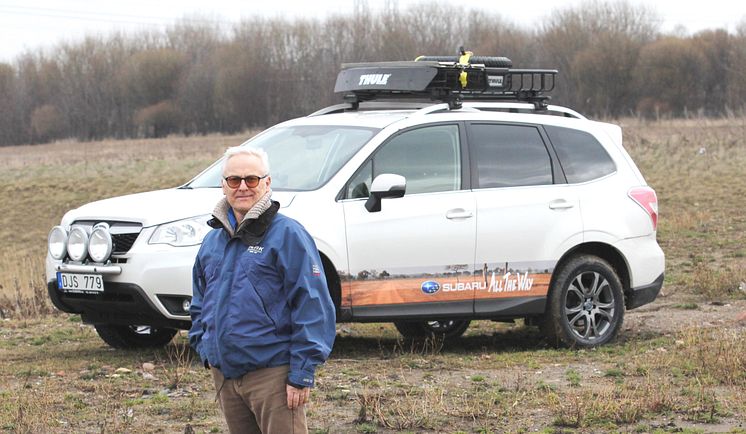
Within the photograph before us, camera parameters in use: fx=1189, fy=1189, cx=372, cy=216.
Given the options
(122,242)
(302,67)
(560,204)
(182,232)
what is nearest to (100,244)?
(122,242)

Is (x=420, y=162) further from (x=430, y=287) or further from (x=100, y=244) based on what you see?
(x=100, y=244)

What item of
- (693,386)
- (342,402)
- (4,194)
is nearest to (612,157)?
(693,386)

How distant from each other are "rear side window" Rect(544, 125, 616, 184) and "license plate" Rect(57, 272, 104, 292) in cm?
360

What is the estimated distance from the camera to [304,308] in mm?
4145

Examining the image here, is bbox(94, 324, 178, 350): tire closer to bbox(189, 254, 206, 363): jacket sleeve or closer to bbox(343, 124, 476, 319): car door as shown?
bbox(343, 124, 476, 319): car door

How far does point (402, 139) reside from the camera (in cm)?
851

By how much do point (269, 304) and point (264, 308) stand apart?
0.02 m

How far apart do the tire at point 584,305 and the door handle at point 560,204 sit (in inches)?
16.1

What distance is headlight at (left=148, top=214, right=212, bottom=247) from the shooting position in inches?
307

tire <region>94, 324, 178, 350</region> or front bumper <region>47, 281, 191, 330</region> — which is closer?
front bumper <region>47, 281, 191, 330</region>

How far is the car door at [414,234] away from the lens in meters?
8.15

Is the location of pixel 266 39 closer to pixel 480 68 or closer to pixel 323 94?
pixel 323 94

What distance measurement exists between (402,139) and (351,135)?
38 cm

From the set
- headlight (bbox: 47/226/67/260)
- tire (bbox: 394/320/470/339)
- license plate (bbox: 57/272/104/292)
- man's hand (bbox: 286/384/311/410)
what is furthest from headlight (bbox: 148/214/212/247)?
man's hand (bbox: 286/384/311/410)
